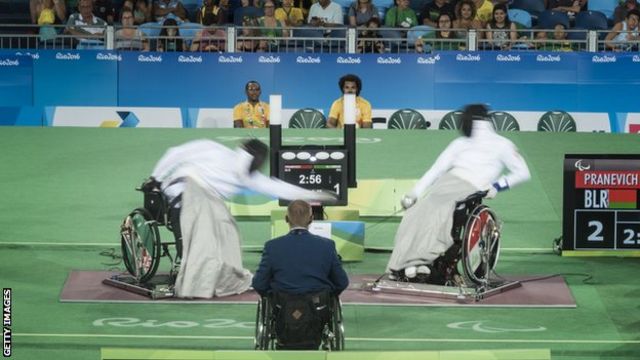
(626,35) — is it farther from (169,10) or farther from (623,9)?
(169,10)

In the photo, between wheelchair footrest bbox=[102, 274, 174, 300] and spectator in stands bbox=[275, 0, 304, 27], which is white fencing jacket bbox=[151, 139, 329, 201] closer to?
wheelchair footrest bbox=[102, 274, 174, 300]

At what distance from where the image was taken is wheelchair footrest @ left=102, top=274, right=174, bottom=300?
13750 mm

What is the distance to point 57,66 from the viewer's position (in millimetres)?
25188

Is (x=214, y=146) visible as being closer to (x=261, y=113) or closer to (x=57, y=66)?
(x=261, y=113)

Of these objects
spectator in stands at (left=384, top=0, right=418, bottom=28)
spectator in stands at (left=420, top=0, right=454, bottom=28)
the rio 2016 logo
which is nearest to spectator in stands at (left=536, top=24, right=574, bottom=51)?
spectator in stands at (left=420, top=0, right=454, bottom=28)

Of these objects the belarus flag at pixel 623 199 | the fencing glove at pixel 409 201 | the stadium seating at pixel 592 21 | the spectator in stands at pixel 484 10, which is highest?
the spectator in stands at pixel 484 10

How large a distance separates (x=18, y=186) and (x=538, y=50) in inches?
380

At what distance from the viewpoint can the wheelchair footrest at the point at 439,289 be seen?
13789mm

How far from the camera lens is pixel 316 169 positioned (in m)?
14.9

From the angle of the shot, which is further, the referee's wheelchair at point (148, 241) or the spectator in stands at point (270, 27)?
the spectator in stands at point (270, 27)

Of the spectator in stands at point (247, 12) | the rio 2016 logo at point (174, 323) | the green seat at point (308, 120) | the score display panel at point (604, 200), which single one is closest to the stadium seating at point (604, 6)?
the spectator in stands at point (247, 12)

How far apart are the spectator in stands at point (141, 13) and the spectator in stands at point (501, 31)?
240 inches

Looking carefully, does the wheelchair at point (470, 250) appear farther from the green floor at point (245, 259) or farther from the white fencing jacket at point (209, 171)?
the white fencing jacket at point (209, 171)

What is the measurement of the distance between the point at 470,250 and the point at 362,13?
14.1m
